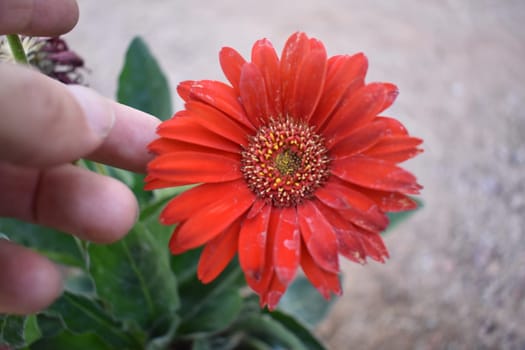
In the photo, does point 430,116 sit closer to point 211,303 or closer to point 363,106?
point 211,303

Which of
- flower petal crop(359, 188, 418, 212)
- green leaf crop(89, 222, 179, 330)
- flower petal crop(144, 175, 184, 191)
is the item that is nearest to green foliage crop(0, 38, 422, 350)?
green leaf crop(89, 222, 179, 330)

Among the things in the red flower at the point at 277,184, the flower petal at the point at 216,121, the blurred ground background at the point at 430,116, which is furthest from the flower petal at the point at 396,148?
the blurred ground background at the point at 430,116

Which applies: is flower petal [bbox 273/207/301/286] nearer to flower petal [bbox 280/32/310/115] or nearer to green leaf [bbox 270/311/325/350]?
flower petal [bbox 280/32/310/115]

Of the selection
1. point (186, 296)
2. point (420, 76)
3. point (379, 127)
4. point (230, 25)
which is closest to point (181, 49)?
point (230, 25)

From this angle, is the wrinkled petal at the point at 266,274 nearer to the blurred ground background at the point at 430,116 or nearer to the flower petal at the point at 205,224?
the flower petal at the point at 205,224

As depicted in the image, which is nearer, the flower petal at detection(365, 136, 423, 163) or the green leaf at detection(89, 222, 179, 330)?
the flower petal at detection(365, 136, 423, 163)

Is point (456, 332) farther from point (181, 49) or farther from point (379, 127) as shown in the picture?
point (181, 49)
